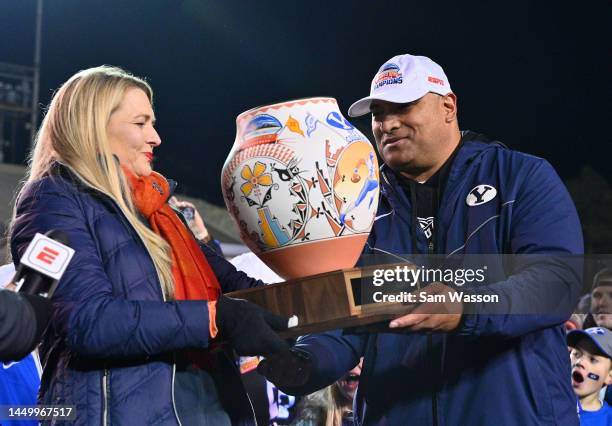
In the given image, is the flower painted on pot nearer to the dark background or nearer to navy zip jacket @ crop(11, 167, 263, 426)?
navy zip jacket @ crop(11, 167, 263, 426)

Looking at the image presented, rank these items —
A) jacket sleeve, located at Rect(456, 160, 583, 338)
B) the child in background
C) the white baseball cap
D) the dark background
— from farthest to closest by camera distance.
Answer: the dark background
the child in background
the white baseball cap
jacket sleeve, located at Rect(456, 160, 583, 338)

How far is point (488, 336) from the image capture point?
79.2 inches

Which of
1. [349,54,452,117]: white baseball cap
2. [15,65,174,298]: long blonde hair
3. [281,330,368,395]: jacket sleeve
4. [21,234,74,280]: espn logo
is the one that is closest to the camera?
[21,234,74,280]: espn logo

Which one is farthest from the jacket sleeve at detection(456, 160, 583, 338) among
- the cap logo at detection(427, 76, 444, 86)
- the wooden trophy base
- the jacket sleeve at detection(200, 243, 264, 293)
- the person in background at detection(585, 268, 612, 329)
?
the person in background at detection(585, 268, 612, 329)

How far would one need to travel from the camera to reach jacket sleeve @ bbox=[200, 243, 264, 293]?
2.04 meters

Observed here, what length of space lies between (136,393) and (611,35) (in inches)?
364

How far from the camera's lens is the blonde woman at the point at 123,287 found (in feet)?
5.21

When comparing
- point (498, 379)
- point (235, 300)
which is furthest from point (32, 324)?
point (498, 379)

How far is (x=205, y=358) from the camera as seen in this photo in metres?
1.79

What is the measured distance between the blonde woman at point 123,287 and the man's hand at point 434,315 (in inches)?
12.5

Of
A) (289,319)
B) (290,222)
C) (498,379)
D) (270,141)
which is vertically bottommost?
(498,379)

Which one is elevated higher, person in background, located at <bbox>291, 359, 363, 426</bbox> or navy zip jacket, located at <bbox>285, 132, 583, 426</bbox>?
navy zip jacket, located at <bbox>285, 132, 583, 426</bbox>

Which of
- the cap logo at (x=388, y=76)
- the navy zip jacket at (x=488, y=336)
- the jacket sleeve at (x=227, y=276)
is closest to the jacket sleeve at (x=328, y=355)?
the navy zip jacket at (x=488, y=336)

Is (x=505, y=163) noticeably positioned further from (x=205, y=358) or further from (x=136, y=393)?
(x=136, y=393)
